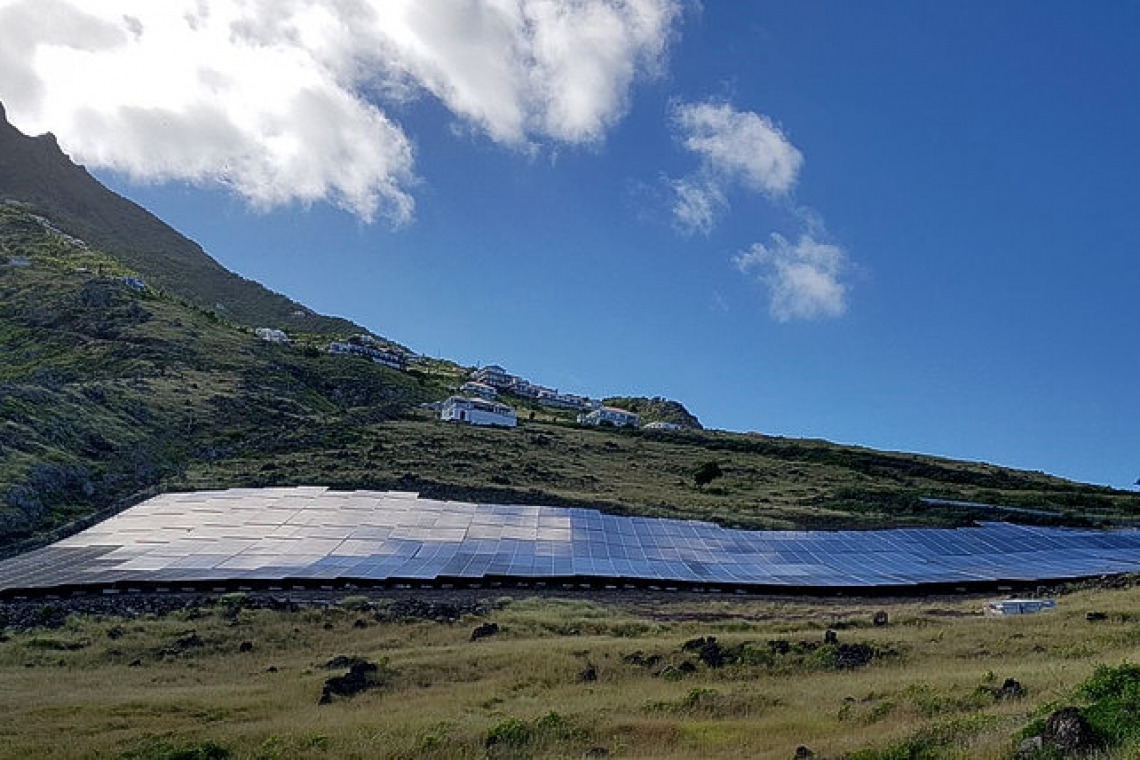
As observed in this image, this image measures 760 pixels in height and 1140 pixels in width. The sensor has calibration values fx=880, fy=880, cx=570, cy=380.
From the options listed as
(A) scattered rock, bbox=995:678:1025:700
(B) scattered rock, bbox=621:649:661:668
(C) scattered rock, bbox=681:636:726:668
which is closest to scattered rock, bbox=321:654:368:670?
(B) scattered rock, bbox=621:649:661:668

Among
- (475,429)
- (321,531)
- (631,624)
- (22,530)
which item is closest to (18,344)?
(475,429)

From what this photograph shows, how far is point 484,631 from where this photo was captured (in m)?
34.2

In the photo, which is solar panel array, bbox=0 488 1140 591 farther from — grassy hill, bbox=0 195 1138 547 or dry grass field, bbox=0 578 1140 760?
grassy hill, bbox=0 195 1138 547

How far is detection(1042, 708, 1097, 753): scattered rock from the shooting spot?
13.5 m

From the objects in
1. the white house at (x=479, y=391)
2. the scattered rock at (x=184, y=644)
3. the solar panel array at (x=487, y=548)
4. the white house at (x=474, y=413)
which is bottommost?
the scattered rock at (x=184, y=644)

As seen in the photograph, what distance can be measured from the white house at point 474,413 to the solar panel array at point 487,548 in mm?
68816

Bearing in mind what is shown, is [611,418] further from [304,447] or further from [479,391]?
[304,447]

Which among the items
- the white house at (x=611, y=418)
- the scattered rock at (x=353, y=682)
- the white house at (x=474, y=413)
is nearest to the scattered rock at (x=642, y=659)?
the scattered rock at (x=353, y=682)

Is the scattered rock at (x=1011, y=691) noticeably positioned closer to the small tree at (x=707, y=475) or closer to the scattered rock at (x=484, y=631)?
the scattered rock at (x=484, y=631)

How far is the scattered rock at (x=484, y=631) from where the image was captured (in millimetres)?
33875

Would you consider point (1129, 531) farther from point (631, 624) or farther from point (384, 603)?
point (384, 603)

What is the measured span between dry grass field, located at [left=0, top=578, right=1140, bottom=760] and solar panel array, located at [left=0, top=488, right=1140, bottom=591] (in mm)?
3868

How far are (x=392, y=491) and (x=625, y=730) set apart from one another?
47505 mm

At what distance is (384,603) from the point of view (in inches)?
1545
